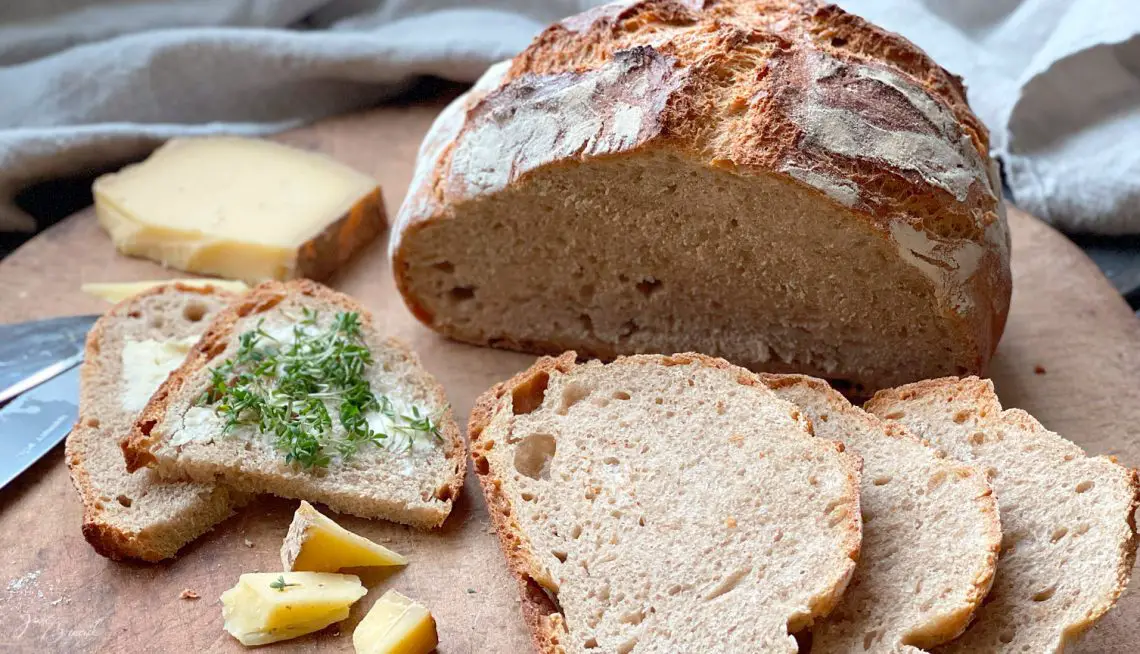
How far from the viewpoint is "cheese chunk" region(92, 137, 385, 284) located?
4.14 meters

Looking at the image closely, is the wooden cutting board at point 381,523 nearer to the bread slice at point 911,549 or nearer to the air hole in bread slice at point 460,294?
the air hole in bread slice at point 460,294

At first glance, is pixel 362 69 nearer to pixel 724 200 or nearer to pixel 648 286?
pixel 648 286

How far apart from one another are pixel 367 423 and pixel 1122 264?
3008 mm

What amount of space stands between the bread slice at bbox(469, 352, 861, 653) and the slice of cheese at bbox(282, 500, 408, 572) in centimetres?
37

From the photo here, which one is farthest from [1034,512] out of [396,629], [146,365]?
[146,365]

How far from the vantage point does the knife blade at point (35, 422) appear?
334cm

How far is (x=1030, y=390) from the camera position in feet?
12.2

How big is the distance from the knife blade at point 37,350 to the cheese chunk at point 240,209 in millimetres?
495

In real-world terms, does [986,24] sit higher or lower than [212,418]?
higher

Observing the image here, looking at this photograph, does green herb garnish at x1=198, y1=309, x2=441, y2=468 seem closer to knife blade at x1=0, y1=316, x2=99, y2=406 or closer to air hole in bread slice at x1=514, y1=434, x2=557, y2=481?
air hole in bread slice at x1=514, y1=434, x2=557, y2=481

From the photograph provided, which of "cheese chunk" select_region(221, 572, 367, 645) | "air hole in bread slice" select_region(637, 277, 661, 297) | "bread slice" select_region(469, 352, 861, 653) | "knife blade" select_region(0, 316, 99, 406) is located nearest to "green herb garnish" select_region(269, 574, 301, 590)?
"cheese chunk" select_region(221, 572, 367, 645)

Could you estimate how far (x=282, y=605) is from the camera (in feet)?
9.22

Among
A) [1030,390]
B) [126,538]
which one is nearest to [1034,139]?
[1030,390]

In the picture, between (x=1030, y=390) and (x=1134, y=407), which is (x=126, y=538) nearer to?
(x=1030, y=390)
